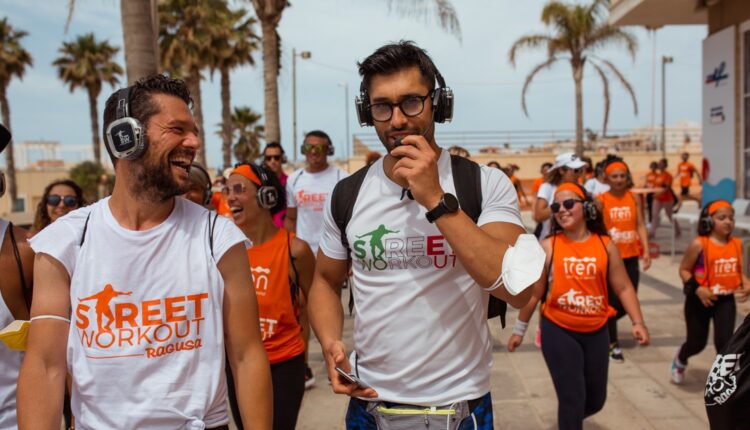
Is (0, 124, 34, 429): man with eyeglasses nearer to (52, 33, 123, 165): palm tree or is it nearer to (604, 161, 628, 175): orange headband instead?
(604, 161, 628, 175): orange headband

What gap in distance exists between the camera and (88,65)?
38125mm

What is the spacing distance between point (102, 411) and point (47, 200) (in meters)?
3.15

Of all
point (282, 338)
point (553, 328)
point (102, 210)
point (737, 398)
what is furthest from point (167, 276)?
point (553, 328)

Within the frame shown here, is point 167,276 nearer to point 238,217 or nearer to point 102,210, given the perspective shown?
point 102,210

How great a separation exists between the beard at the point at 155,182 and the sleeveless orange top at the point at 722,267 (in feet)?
16.0

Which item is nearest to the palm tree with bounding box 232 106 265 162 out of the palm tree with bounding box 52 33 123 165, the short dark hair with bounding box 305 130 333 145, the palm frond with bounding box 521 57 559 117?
the palm tree with bounding box 52 33 123 165

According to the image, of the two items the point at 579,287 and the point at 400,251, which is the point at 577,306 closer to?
the point at 579,287

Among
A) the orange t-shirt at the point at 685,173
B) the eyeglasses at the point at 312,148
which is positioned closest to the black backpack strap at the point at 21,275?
the eyeglasses at the point at 312,148

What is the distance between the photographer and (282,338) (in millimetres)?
3594

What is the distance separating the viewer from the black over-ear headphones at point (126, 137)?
1.94 meters

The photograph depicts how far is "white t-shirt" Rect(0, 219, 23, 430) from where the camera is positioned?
228 centimetres

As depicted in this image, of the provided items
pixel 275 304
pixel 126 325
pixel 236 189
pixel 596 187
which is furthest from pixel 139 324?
pixel 596 187

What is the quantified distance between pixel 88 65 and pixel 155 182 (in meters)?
41.0

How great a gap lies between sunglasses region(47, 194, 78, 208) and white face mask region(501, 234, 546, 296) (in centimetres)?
372
